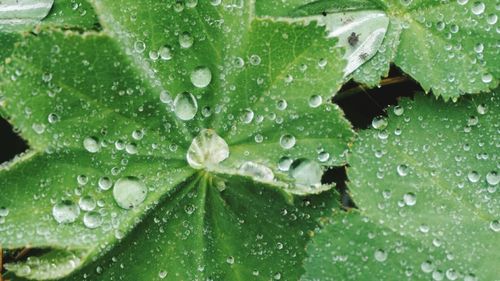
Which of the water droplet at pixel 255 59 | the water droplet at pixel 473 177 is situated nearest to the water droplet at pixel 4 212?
the water droplet at pixel 255 59

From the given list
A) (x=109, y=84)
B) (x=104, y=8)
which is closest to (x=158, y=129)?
(x=109, y=84)

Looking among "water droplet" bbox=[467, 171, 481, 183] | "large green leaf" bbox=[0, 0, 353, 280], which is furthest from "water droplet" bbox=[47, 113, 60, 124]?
"water droplet" bbox=[467, 171, 481, 183]

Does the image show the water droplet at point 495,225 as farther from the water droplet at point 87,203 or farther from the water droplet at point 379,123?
the water droplet at point 87,203

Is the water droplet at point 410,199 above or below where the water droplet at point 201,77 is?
below

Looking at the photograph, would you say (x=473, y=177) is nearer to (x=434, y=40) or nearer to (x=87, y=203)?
(x=434, y=40)

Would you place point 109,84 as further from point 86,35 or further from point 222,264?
point 222,264

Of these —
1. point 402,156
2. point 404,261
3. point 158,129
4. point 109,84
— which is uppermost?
point 109,84

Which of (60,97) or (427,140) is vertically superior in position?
(60,97)

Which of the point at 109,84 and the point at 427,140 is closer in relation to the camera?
the point at 109,84
